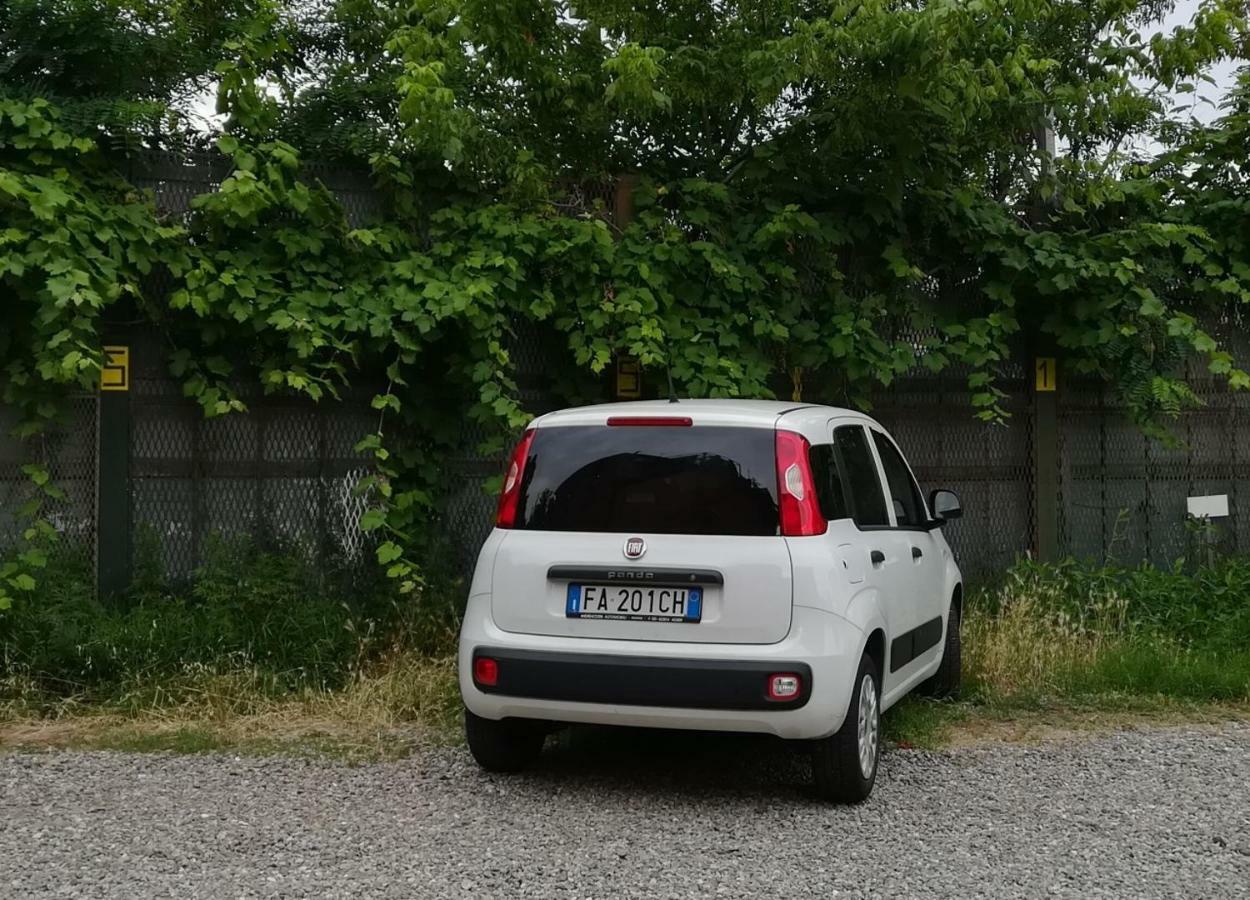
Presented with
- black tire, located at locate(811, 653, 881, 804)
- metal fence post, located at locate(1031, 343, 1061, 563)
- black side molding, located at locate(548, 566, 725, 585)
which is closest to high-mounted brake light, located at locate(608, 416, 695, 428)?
black side molding, located at locate(548, 566, 725, 585)

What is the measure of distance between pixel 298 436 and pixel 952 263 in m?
4.68

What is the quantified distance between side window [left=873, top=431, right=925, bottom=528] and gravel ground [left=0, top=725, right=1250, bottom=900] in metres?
1.24

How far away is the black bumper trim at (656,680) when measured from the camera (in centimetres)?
492

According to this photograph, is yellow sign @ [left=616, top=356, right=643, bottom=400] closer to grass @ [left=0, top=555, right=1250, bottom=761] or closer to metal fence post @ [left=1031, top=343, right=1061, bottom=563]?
grass @ [left=0, top=555, right=1250, bottom=761]

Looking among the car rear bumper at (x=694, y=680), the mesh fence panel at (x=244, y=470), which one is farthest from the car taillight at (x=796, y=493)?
the mesh fence panel at (x=244, y=470)

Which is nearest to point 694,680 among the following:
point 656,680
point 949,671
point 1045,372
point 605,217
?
point 656,680

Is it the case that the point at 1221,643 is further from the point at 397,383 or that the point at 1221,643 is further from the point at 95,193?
the point at 95,193

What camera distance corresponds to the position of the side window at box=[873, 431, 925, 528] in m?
6.50

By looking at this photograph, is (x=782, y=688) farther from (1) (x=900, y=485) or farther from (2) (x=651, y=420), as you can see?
(1) (x=900, y=485)

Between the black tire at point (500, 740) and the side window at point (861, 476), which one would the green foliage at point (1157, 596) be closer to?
the side window at point (861, 476)

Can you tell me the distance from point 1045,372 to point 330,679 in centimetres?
559

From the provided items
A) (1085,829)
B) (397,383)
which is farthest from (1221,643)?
(397,383)

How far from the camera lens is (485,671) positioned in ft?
17.2

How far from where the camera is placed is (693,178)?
860 centimetres
